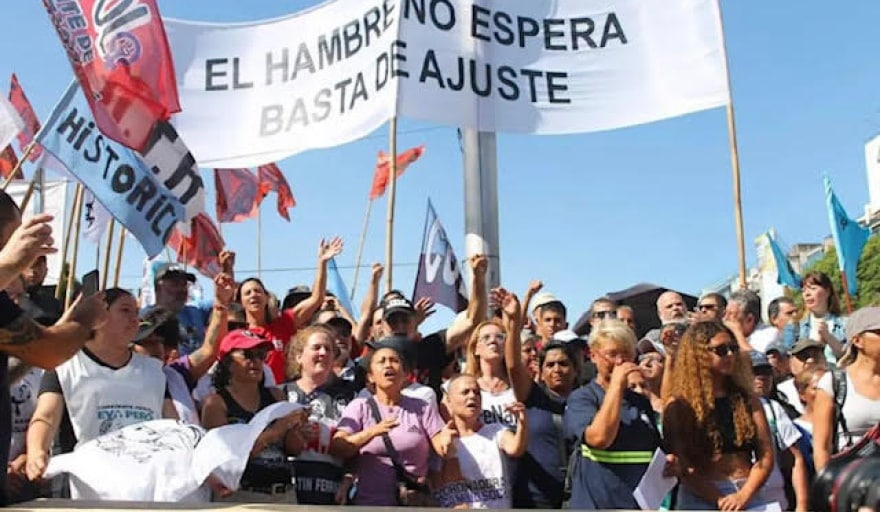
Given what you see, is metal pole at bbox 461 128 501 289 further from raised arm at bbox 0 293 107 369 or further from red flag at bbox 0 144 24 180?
red flag at bbox 0 144 24 180

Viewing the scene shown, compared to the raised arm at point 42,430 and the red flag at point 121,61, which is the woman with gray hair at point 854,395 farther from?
the red flag at point 121,61

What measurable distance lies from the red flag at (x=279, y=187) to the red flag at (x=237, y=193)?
75 centimetres

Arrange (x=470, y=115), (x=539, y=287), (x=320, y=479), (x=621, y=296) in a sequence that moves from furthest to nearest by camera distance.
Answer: (x=621, y=296)
(x=470, y=115)
(x=539, y=287)
(x=320, y=479)

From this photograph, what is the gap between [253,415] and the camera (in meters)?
3.99

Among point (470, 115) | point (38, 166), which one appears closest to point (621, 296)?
point (470, 115)

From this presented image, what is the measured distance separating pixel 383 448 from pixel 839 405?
73.3 inches

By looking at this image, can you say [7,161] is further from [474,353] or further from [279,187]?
[474,353]

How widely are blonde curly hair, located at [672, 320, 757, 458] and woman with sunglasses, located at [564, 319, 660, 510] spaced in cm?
20

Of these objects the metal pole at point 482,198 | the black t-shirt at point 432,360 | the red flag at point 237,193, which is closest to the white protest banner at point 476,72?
the metal pole at point 482,198

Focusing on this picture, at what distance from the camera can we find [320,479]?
3938 millimetres

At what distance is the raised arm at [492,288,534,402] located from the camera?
434 cm

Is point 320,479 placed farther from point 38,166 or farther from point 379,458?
point 38,166

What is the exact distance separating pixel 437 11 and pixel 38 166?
341 cm

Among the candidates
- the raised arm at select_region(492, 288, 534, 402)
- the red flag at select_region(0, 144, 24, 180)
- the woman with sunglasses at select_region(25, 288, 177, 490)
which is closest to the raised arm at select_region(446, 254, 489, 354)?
the raised arm at select_region(492, 288, 534, 402)
